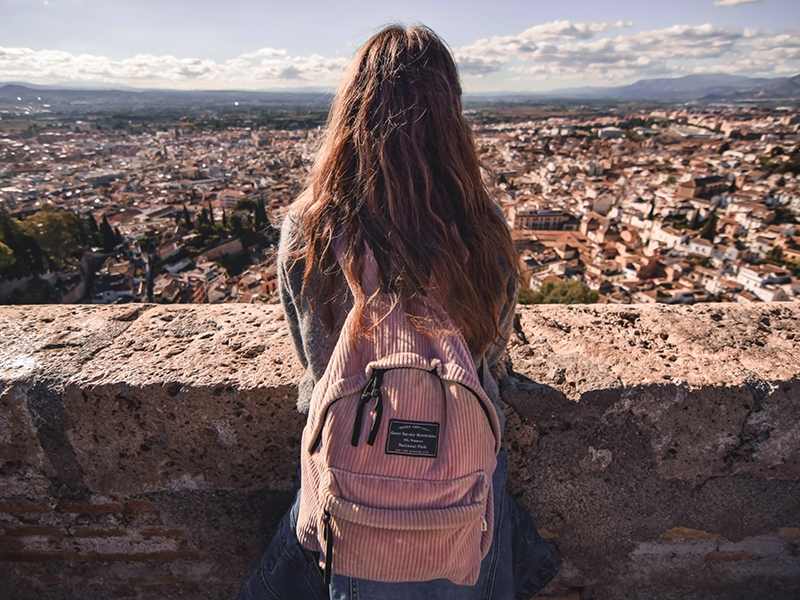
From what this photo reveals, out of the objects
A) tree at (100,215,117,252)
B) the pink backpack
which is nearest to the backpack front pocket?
the pink backpack

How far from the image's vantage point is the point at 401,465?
79cm

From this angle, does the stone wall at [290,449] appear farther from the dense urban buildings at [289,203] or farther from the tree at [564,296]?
the tree at [564,296]

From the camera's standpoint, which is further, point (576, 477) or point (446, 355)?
point (576, 477)

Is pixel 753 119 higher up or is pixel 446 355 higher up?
pixel 753 119

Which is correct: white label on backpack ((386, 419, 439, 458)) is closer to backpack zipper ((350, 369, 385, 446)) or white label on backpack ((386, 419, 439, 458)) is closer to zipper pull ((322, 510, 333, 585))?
backpack zipper ((350, 369, 385, 446))

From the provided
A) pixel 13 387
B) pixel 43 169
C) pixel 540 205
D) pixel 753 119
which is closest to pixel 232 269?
pixel 540 205

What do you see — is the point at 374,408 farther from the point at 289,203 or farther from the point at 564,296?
the point at 564,296

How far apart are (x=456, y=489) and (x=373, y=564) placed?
18 centimetres

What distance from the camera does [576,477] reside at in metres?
1.35

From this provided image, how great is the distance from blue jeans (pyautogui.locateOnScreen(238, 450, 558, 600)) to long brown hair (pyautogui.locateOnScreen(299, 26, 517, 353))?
442 millimetres

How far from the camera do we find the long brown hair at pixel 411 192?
3.23 feet

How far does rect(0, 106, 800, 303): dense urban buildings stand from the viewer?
17594 millimetres

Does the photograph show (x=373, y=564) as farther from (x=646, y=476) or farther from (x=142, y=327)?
(x=142, y=327)

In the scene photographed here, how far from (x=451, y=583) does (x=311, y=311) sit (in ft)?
1.93
